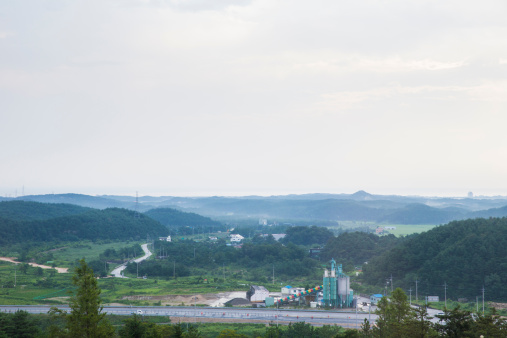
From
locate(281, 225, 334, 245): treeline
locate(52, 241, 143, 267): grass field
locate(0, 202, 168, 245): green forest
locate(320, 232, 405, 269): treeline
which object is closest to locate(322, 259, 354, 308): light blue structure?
locate(320, 232, 405, 269): treeline

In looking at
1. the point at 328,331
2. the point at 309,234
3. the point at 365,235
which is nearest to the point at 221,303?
the point at 328,331

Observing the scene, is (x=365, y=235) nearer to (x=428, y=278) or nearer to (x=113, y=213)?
(x=428, y=278)

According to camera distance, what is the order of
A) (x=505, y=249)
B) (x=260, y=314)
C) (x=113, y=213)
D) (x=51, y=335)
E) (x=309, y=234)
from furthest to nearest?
(x=113, y=213) < (x=309, y=234) < (x=505, y=249) < (x=260, y=314) < (x=51, y=335)

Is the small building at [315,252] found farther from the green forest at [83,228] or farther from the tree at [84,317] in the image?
the tree at [84,317]

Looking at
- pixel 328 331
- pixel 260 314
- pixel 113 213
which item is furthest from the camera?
pixel 113 213

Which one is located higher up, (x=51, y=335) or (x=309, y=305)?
(x=51, y=335)

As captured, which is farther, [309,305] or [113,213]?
[113,213]

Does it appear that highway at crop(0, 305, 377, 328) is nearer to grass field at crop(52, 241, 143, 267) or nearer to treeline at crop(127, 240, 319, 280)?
treeline at crop(127, 240, 319, 280)
